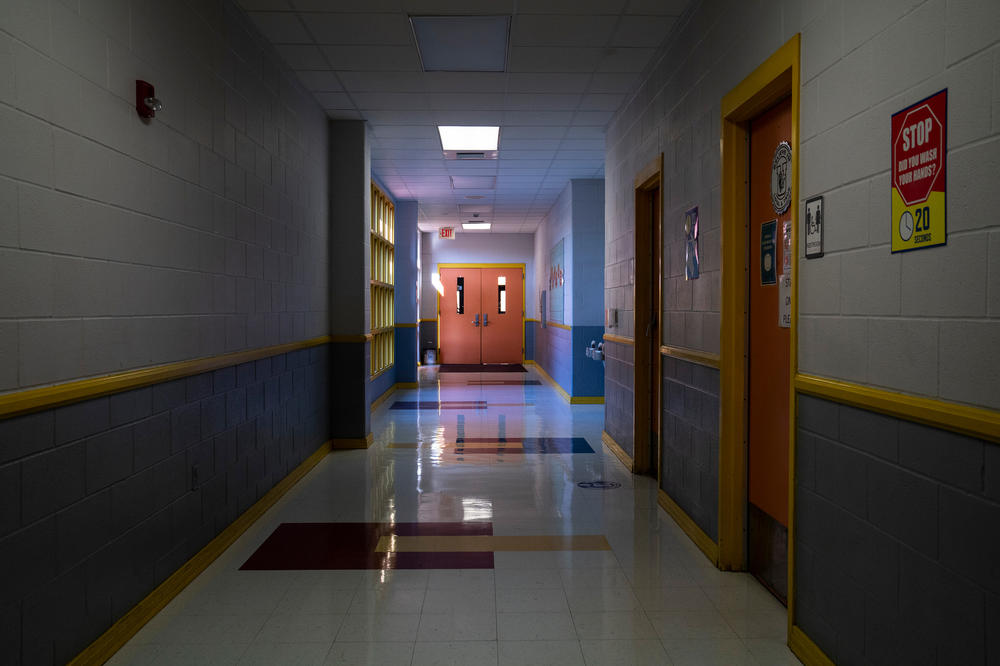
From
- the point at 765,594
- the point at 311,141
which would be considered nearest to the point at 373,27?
the point at 311,141

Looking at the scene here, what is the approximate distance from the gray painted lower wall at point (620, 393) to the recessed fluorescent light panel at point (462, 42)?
7.94 ft

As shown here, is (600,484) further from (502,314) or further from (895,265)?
(502,314)

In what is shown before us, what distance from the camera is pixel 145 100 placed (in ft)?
9.23

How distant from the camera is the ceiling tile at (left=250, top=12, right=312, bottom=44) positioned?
4.10 metres

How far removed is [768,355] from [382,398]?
23.5 feet

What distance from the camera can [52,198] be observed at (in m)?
2.23

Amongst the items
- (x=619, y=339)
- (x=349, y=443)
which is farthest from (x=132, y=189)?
(x=619, y=339)

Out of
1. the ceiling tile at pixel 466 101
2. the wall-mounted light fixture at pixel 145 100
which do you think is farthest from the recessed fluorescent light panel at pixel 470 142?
the wall-mounted light fixture at pixel 145 100

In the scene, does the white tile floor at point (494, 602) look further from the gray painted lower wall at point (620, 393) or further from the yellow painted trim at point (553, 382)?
the yellow painted trim at point (553, 382)

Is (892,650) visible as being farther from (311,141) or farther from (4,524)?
(311,141)

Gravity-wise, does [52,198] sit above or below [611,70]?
below

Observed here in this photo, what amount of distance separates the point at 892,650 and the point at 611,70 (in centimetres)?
412

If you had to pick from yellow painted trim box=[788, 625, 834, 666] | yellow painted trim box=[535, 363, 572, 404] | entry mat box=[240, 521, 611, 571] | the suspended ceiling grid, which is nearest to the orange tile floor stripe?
entry mat box=[240, 521, 611, 571]

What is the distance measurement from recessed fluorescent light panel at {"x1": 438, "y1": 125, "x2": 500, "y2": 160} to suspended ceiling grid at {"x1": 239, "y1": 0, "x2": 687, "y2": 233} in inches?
5.3
